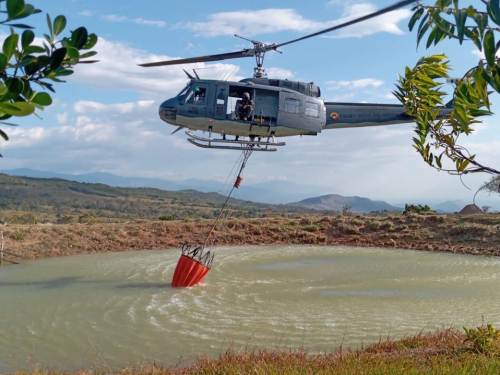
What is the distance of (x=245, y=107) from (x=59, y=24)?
1080cm

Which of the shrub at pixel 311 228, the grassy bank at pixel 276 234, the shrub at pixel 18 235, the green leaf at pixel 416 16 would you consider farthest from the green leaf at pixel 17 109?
the shrub at pixel 311 228

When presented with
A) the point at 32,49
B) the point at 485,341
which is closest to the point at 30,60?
the point at 32,49

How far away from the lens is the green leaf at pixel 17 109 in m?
1.87

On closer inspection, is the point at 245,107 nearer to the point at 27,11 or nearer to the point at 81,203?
the point at 27,11

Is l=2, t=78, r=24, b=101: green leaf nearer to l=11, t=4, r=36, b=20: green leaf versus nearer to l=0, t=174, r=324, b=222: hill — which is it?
l=11, t=4, r=36, b=20: green leaf

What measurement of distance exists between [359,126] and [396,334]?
8.68m

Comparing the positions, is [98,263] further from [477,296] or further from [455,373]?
[455,373]

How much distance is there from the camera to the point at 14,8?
1.89 m

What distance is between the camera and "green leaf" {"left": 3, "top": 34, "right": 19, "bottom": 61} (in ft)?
6.33

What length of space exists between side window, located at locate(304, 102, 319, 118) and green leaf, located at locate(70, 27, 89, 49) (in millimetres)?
11787

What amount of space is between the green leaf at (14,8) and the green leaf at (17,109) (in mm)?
375

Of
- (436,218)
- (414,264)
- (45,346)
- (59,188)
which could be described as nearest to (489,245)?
(436,218)

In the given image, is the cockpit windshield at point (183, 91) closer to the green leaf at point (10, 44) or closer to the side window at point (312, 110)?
the side window at point (312, 110)


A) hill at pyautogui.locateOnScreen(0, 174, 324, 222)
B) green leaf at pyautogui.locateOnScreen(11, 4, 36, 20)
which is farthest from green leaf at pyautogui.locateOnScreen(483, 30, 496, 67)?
hill at pyautogui.locateOnScreen(0, 174, 324, 222)
